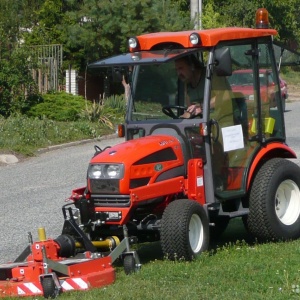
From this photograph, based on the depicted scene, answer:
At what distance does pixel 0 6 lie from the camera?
28453 mm

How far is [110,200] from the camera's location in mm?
8461

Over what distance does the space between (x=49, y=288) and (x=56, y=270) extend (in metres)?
0.25

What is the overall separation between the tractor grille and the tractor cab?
813mm

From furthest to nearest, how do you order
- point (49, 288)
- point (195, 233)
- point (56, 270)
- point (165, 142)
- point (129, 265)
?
1. point (165, 142)
2. point (195, 233)
3. point (129, 265)
4. point (56, 270)
5. point (49, 288)

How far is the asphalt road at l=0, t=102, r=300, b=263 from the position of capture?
1116 cm

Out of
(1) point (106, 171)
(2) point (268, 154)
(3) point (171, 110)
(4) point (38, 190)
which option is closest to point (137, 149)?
(1) point (106, 171)

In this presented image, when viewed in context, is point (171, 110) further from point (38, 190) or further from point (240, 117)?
point (38, 190)

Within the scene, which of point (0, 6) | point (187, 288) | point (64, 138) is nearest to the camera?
point (187, 288)

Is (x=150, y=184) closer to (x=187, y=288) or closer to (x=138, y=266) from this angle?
(x=138, y=266)

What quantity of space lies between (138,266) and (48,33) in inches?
987

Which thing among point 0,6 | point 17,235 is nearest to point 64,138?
point 0,6

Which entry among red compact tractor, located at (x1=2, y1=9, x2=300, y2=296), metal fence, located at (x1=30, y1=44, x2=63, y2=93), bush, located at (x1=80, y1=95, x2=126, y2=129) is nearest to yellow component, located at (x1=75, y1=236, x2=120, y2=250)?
red compact tractor, located at (x1=2, y1=9, x2=300, y2=296)

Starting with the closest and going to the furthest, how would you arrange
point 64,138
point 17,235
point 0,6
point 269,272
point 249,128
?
point 269,272
point 249,128
point 17,235
point 64,138
point 0,6

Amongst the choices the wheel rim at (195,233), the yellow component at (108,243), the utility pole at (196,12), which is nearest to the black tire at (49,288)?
the yellow component at (108,243)
